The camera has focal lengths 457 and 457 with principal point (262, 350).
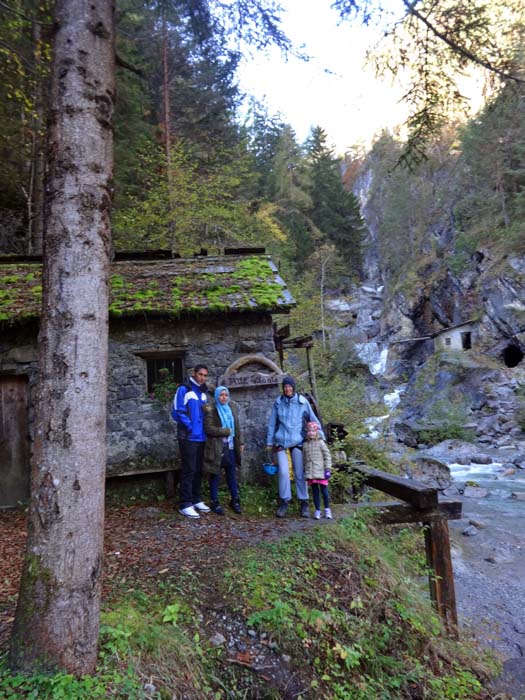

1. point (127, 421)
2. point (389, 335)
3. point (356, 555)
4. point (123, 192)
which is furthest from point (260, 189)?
point (356, 555)

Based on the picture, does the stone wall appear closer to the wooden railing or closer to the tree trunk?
the wooden railing

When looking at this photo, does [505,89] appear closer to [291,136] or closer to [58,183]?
[58,183]

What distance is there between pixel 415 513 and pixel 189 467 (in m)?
2.95

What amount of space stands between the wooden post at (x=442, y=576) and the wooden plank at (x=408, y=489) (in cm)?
33

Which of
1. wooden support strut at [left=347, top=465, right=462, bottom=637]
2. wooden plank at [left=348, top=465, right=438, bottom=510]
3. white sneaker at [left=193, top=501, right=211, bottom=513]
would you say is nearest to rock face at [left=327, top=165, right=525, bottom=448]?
wooden plank at [left=348, top=465, right=438, bottom=510]

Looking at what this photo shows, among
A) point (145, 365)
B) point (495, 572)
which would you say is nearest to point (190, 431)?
point (145, 365)

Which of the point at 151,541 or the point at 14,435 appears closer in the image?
the point at 151,541

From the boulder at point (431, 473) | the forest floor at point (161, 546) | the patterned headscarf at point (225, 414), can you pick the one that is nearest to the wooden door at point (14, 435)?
the forest floor at point (161, 546)

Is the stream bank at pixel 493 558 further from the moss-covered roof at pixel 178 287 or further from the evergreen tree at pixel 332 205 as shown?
the evergreen tree at pixel 332 205

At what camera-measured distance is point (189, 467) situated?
6.15 metres

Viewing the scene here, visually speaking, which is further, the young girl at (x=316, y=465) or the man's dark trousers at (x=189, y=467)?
the man's dark trousers at (x=189, y=467)

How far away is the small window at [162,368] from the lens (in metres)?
7.67

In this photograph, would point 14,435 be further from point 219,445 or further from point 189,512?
point 219,445

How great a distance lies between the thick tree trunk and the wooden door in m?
5.18
